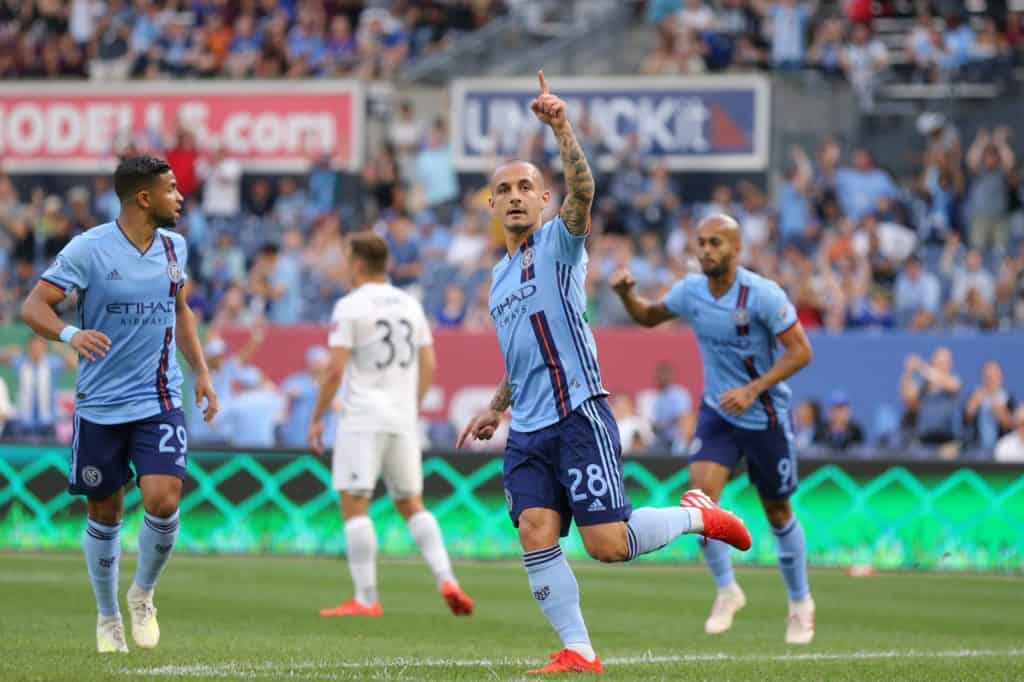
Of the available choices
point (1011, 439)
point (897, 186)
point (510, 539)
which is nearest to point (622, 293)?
point (510, 539)

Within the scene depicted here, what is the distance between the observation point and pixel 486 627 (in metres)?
12.0

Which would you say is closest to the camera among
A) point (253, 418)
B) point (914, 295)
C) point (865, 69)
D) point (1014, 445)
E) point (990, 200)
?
point (1014, 445)

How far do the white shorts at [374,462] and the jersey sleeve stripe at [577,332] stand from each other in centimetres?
463

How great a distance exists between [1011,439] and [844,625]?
6769 millimetres

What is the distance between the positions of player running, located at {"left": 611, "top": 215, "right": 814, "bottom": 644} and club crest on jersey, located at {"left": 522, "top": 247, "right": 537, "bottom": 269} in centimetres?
293

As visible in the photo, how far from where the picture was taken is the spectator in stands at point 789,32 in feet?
87.7

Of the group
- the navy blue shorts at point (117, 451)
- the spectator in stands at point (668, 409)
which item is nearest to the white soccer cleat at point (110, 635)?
the navy blue shorts at point (117, 451)

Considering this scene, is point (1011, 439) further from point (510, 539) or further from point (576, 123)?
point (576, 123)

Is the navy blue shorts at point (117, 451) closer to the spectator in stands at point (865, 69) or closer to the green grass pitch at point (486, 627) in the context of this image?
the green grass pitch at point (486, 627)

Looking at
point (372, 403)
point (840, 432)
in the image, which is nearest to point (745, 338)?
point (372, 403)

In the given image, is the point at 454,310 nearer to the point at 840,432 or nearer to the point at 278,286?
the point at 278,286

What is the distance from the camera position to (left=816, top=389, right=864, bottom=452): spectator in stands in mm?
19688

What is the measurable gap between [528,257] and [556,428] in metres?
0.81

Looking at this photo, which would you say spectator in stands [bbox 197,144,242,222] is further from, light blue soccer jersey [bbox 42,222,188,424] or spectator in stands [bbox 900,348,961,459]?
light blue soccer jersey [bbox 42,222,188,424]
